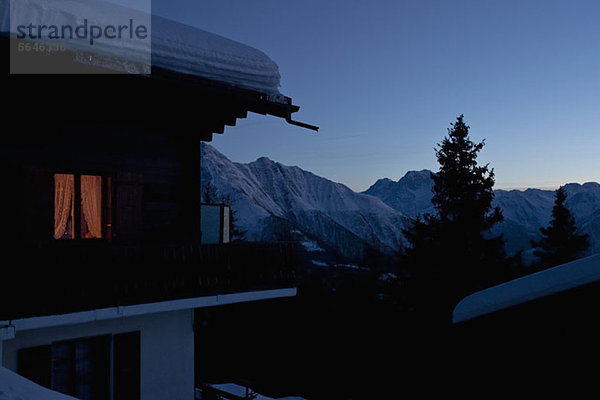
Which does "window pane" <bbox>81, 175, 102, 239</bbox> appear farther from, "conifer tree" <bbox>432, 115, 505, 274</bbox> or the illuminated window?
"conifer tree" <bbox>432, 115, 505, 274</bbox>

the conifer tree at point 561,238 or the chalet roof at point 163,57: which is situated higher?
the chalet roof at point 163,57

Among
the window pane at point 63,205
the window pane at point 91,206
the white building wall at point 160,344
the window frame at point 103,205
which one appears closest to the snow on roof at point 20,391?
the white building wall at point 160,344

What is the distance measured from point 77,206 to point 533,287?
6962 mm

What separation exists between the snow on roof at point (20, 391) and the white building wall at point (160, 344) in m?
3.74

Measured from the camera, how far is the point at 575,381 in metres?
3.91

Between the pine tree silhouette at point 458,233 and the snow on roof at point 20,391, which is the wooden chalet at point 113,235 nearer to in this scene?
the snow on roof at point 20,391

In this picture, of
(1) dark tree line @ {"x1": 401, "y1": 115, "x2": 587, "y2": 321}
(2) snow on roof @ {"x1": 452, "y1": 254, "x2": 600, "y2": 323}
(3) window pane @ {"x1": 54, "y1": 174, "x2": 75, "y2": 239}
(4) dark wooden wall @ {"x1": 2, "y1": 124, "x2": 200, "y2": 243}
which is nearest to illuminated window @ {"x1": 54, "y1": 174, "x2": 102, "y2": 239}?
(3) window pane @ {"x1": 54, "y1": 174, "x2": 75, "y2": 239}

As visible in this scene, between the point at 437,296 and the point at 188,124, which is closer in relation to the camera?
the point at 188,124

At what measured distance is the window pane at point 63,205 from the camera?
8.05m

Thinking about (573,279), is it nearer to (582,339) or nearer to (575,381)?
(582,339)

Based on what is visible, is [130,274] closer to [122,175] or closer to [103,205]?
[103,205]

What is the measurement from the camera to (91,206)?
27.9ft

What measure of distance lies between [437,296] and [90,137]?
2071 centimetres

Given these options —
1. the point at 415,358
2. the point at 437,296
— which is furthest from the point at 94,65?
the point at 415,358
